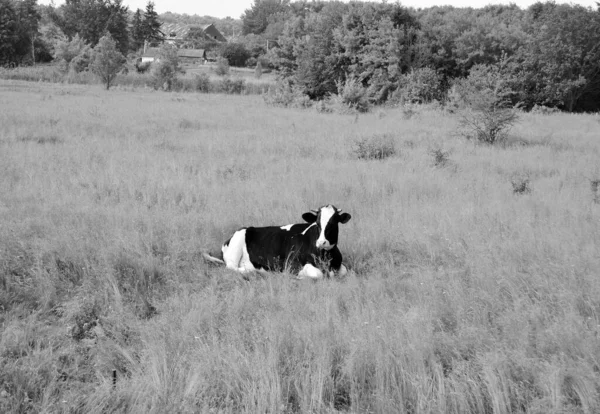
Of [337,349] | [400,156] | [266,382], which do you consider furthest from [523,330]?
[400,156]

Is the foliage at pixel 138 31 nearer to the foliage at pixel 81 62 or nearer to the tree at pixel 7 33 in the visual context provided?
the tree at pixel 7 33

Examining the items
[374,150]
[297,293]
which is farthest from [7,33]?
[297,293]

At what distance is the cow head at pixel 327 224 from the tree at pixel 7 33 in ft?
210

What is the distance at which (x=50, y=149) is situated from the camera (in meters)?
11.5

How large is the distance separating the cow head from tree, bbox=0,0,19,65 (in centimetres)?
6408

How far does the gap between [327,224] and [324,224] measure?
31 mm

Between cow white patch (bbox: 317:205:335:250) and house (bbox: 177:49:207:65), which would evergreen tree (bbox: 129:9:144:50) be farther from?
cow white patch (bbox: 317:205:335:250)

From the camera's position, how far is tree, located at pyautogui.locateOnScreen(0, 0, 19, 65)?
5869cm

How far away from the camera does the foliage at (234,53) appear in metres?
76.4

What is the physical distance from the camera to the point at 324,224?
18.2 feet

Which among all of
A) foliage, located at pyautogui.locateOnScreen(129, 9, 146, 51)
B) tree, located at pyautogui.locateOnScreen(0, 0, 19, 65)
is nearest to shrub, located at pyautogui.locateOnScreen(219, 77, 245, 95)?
tree, located at pyautogui.locateOnScreen(0, 0, 19, 65)

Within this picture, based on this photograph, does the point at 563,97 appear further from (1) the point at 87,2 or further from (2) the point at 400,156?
(1) the point at 87,2

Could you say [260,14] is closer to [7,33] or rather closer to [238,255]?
[7,33]

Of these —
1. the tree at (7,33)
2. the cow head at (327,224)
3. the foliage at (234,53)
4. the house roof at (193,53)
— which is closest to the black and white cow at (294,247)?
the cow head at (327,224)
